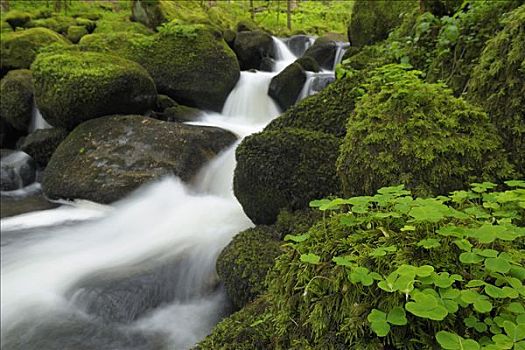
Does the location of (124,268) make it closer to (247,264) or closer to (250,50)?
(247,264)

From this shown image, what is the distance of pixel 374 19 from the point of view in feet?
25.1

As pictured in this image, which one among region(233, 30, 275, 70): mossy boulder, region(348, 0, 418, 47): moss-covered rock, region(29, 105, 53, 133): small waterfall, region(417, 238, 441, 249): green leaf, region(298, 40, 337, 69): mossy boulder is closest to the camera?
region(417, 238, 441, 249): green leaf

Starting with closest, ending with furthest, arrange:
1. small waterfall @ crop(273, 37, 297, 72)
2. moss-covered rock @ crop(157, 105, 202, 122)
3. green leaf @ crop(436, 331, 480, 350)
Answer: green leaf @ crop(436, 331, 480, 350) < moss-covered rock @ crop(157, 105, 202, 122) < small waterfall @ crop(273, 37, 297, 72)

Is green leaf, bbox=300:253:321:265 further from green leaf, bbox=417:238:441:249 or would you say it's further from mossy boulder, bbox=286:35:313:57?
mossy boulder, bbox=286:35:313:57

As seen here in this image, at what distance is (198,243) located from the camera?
188 inches

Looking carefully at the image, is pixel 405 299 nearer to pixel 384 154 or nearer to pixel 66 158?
pixel 384 154

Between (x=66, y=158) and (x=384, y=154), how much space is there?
5788 mm

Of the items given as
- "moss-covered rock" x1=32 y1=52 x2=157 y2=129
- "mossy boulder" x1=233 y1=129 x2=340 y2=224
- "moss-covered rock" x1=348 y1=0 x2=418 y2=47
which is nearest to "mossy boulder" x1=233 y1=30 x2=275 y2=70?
"moss-covered rock" x1=348 y1=0 x2=418 y2=47

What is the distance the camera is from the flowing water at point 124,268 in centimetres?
355

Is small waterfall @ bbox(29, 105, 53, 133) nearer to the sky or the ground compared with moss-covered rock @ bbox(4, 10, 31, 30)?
nearer to the ground

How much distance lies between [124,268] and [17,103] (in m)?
6.18

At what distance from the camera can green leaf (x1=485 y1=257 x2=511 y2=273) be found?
3.82ft

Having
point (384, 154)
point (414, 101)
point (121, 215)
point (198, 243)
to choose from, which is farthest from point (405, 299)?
point (121, 215)

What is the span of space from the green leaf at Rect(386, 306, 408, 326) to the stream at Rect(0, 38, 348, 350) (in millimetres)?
2605
